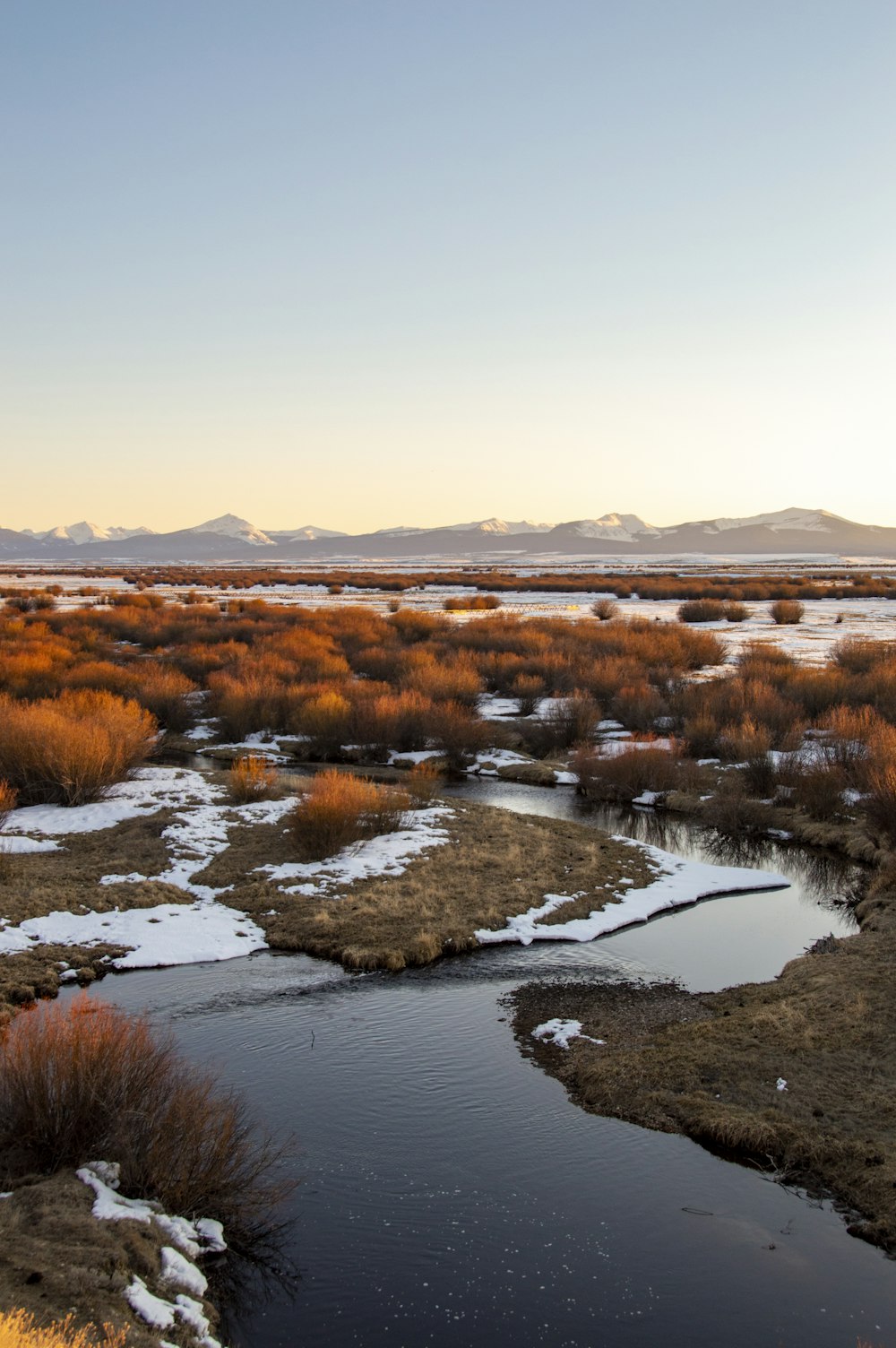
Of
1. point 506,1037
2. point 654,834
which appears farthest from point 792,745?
point 506,1037

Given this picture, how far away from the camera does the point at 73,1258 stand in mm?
4957

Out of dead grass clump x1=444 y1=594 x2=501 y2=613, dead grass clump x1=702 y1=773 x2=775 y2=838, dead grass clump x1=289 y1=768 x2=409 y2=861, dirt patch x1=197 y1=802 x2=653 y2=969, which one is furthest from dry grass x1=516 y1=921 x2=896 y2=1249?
dead grass clump x1=444 y1=594 x2=501 y2=613

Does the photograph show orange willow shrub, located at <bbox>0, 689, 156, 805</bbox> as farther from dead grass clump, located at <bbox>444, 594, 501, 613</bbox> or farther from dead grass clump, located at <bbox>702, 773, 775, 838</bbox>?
dead grass clump, located at <bbox>444, 594, 501, 613</bbox>

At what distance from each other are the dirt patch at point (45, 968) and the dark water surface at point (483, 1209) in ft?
1.50

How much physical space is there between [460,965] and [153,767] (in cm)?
939

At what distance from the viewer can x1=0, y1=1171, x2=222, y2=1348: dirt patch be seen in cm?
462

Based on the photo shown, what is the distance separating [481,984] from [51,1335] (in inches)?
243

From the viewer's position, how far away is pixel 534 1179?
656 centimetres

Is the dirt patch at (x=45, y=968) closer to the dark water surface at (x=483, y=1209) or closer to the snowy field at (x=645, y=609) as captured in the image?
the dark water surface at (x=483, y=1209)

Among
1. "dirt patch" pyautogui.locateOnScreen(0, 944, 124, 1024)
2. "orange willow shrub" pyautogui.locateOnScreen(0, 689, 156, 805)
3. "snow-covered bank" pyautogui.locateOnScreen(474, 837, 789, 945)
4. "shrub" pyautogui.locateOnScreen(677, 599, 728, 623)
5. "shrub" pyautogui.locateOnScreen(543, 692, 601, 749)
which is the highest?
"shrub" pyautogui.locateOnScreen(677, 599, 728, 623)

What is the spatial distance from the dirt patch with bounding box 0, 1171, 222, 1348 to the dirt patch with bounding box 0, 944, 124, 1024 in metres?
3.52

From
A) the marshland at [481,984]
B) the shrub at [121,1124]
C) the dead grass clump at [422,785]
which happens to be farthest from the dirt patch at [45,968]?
the dead grass clump at [422,785]

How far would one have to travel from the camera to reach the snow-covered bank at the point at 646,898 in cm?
1114

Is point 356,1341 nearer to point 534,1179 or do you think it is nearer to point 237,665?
point 534,1179
